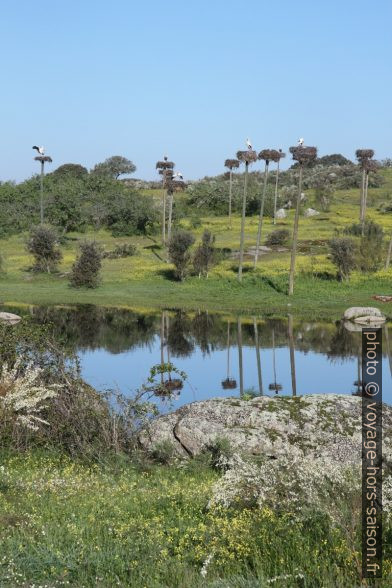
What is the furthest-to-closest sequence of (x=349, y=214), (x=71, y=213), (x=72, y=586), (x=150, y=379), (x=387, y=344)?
1. (x=349, y=214)
2. (x=71, y=213)
3. (x=387, y=344)
4. (x=150, y=379)
5. (x=72, y=586)

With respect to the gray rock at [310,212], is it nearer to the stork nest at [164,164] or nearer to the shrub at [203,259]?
the stork nest at [164,164]

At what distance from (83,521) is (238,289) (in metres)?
45.4

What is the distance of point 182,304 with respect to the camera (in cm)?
4991

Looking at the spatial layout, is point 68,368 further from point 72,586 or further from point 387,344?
point 387,344

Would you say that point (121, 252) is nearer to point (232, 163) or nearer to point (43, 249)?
point (43, 249)

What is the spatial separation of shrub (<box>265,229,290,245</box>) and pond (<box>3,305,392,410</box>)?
93.3 feet

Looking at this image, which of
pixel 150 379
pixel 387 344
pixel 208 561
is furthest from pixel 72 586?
pixel 387 344

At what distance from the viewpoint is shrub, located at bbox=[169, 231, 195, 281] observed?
5769 cm

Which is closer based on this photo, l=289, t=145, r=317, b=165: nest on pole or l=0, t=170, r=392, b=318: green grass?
l=289, t=145, r=317, b=165: nest on pole

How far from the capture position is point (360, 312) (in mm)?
44938

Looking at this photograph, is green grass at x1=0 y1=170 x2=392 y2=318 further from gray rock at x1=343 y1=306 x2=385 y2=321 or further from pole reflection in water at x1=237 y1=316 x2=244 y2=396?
pole reflection in water at x1=237 y1=316 x2=244 y2=396

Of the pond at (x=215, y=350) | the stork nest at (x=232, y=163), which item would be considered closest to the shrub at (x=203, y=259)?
the pond at (x=215, y=350)

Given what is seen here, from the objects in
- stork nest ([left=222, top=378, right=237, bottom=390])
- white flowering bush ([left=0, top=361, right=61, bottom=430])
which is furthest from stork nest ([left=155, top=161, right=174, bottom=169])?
white flowering bush ([left=0, top=361, right=61, bottom=430])

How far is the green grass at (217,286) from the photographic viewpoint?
49.9m
